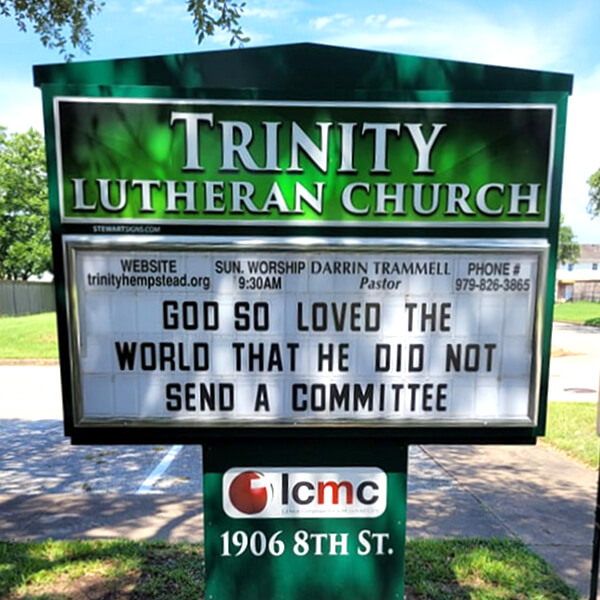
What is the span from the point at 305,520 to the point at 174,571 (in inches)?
51.9

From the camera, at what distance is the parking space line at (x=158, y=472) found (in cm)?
489

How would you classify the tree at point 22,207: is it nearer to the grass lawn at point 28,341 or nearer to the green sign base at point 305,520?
the grass lawn at point 28,341

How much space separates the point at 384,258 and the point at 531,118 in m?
0.96

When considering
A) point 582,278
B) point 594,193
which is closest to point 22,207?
point 594,193

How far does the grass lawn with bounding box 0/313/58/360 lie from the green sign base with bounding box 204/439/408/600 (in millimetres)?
12956

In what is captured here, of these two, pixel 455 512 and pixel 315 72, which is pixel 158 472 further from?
pixel 315 72

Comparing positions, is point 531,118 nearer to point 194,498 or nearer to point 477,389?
point 477,389

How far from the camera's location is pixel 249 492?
8.48ft

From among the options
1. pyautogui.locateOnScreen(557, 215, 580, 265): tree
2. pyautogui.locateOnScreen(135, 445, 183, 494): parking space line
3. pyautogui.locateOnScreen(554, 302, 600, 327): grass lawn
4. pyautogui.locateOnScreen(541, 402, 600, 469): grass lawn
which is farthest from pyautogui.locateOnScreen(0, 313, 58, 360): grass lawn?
pyautogui.locateOnScreen(557, 215, 580, 265): tree

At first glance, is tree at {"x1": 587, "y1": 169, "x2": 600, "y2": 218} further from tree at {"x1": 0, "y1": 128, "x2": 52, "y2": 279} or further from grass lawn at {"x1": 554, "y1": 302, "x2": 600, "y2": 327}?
tree at {"x1": 0, "y1": 128, "x2": 52, "y2": 279}

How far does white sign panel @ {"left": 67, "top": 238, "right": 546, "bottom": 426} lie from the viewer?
235 centimetres

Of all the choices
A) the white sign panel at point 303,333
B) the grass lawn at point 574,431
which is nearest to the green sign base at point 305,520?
A: the white sign panel at point 303,333

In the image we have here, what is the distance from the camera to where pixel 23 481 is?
5.18 m

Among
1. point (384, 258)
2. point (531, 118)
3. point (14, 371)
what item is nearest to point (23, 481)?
point (384, 258)
